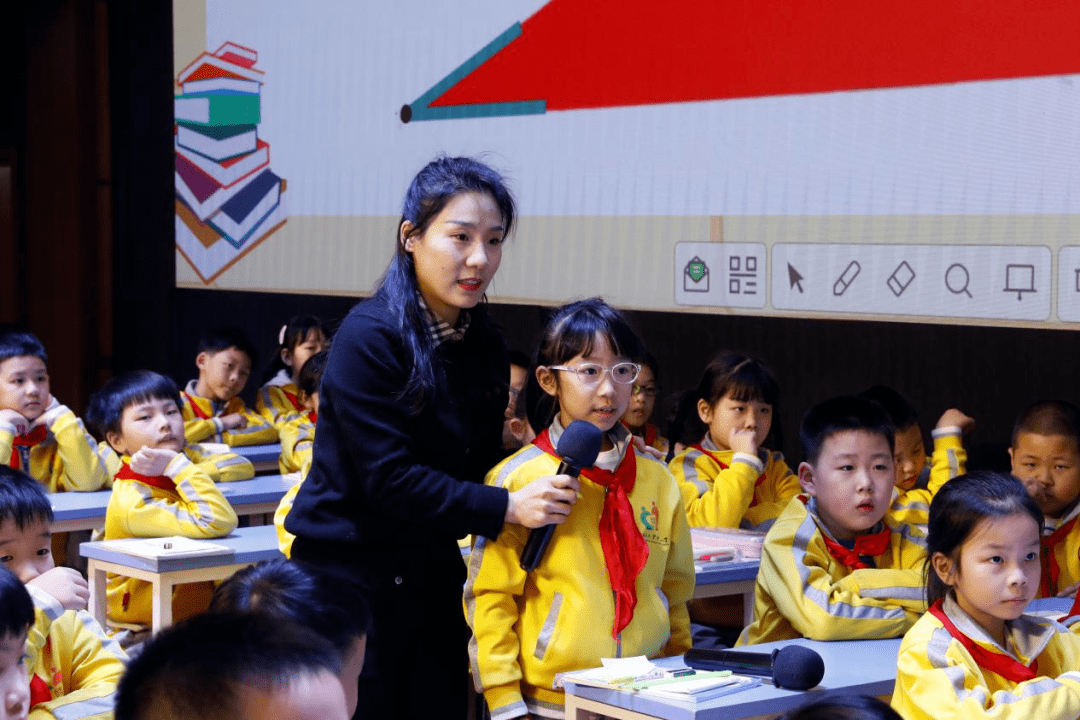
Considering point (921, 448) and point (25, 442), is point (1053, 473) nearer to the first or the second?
point (921, 448)

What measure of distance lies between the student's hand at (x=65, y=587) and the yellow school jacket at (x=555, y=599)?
2.11 ft

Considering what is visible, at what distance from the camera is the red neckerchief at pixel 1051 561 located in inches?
126

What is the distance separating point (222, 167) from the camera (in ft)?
18.4

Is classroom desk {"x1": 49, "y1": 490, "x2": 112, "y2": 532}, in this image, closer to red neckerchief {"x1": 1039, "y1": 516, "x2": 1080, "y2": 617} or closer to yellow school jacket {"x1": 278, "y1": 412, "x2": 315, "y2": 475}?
yellow school jacket {"x1": 278, "y1": 412, "x2": 315, "y2": 475}

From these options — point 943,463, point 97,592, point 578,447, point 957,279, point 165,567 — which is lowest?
point 97,592

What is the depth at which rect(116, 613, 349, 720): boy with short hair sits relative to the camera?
33.4 inches

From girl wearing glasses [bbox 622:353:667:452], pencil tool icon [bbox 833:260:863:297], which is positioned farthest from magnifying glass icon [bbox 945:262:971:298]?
girl wearing glasses [bbox 622:353:667:452]

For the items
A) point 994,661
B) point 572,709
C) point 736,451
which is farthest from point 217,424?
point 994,661

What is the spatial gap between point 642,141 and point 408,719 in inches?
96.6

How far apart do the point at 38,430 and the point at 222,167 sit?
144 cm

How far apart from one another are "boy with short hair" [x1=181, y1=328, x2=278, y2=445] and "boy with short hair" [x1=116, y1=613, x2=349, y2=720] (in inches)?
191

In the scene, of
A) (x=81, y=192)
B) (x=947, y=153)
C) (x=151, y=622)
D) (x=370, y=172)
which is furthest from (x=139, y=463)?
(x=81, y=192)

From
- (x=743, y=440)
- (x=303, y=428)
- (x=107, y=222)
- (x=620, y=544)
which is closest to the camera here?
(x=620, y=544)

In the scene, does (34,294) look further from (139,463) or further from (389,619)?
(389,619)
